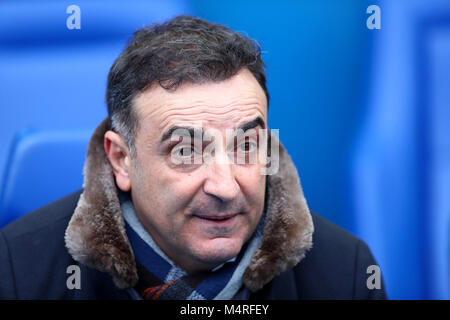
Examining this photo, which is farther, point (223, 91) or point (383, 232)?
point (383, 232)

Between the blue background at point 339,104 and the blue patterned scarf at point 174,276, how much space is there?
0.88m

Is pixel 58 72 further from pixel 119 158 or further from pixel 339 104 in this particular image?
pixel 339 104

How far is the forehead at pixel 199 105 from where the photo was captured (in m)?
1.69

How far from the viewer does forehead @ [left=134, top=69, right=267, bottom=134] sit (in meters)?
1.69

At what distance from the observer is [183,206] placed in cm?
172

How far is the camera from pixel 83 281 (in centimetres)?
188

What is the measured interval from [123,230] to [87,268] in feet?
0.66

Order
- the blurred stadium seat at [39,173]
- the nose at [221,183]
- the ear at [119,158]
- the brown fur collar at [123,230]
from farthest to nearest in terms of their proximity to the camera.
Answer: the blurred stadium seat at [39,173] → the ear at [119,158] → the brown fur collar at [123,230] → the nose at [221,183]

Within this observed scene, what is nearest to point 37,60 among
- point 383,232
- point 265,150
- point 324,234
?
point 265,150

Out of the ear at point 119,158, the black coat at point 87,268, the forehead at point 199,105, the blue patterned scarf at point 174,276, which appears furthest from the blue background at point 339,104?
the forehead at point 199,105

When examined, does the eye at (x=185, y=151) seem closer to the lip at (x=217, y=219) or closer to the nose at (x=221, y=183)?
the nose at (x=221, y=183)

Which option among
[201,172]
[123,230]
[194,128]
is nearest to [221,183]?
[201,172]

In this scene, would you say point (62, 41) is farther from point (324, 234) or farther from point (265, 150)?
point (324, 234)
